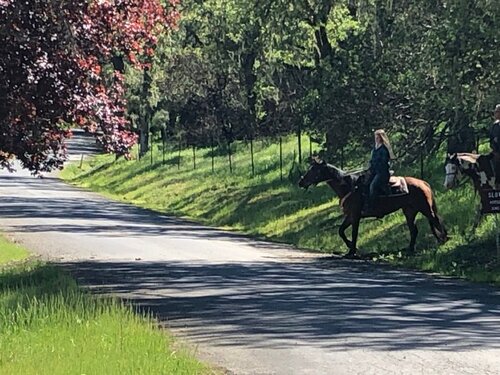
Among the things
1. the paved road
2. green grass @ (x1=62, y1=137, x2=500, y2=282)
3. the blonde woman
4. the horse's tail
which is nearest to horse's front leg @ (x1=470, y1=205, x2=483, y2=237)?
green grass @ (x1=62, y1=137, x2=500, y2=282)

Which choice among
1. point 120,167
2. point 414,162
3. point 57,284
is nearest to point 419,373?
point 57,284

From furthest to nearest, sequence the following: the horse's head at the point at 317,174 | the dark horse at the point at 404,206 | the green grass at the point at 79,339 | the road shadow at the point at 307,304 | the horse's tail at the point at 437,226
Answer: the horse's head at the point at 317,174
the dark horse at the point at 404,206
the horse's tail at the point at 437,226
the road shadow at the point at 307,304
the green grass at the point at 79,339

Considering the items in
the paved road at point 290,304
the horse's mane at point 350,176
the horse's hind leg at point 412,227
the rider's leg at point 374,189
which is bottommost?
A: the paved road at point 290,304

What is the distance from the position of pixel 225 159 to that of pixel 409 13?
27075 mm

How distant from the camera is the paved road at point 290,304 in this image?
440 inches

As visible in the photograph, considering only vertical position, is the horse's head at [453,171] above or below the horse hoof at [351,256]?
above

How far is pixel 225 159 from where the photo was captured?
179 feet

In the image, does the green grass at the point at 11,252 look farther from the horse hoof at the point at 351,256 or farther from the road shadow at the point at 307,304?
the horse hoof at the point at 351,256

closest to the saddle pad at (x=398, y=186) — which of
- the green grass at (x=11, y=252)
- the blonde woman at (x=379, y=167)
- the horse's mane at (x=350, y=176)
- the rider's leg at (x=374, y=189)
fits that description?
the blonde woman at (x=379, y=167)

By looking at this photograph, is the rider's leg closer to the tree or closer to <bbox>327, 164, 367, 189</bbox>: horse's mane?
<bbox>327, 164, 367, 189</bbox>: horse's mane

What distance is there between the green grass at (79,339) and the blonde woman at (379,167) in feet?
31.0

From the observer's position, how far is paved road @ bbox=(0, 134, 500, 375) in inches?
440

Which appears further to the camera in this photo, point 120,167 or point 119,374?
point 120,167

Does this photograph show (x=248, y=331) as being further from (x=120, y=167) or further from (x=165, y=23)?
(x=120, y=167)
